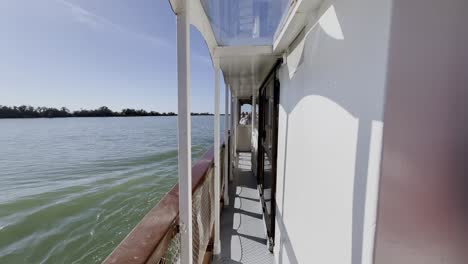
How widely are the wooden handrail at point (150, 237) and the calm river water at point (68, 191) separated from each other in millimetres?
2071

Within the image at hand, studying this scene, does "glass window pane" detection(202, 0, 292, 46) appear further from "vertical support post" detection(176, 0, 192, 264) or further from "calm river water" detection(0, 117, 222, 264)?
"calm river water" detection(0, 117, 222, 264)

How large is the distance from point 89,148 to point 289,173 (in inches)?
362

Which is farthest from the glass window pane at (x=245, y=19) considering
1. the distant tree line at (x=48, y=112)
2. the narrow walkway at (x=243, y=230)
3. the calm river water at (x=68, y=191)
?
the calm river water at (x=68, y=191)

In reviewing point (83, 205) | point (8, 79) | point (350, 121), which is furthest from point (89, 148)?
point (350, 121)

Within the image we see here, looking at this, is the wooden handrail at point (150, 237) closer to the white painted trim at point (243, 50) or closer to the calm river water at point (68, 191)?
the white painted trim at point (243, 50)

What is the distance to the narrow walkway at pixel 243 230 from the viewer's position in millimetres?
2174

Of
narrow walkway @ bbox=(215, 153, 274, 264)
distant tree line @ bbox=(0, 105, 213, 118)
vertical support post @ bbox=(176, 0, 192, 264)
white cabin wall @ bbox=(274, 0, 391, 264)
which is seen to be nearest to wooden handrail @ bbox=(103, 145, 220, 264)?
vertical support post @ bbox=(176, 0, 192, 264)

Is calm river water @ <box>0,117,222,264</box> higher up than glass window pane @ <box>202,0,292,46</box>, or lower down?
lower down

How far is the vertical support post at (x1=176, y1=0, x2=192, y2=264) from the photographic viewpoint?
0.95 metres

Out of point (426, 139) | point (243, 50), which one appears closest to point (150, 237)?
point (426, 139)

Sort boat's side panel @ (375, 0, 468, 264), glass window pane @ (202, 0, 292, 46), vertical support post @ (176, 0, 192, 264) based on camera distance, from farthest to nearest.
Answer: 1. glass window pane @ (202, 0, 292, 46)
2. vertical support post @ (176, 0, 192, 264)
3. boat's side panel @ (375, 0, 468, 264)

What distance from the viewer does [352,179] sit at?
0.66 metres

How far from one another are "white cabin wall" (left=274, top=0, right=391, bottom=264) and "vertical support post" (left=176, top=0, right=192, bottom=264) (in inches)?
25.8

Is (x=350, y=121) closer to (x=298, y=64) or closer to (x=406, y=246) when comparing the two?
(x=406, y=246)
